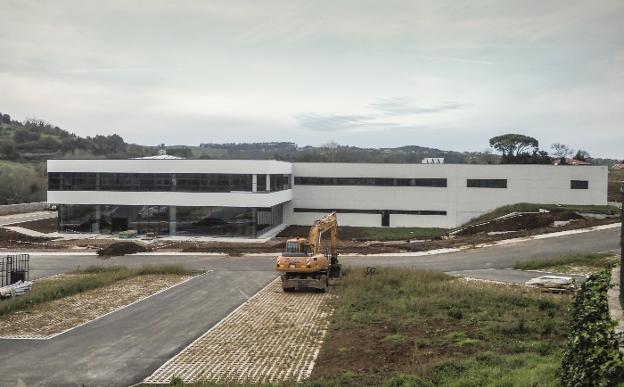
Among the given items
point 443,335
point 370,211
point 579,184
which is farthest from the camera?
point 370,211

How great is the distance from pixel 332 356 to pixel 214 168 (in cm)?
3786

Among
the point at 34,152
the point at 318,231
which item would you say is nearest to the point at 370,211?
the point at 318,231

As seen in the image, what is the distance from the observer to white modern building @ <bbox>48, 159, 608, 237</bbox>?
5178cm

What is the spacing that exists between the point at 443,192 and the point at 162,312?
41.9m

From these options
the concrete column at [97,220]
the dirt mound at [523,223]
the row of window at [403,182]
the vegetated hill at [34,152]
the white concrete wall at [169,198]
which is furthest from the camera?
the vegetated hill at [34,152]

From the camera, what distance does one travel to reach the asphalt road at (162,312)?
1566cm

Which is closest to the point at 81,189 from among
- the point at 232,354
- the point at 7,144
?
the point at 232,354

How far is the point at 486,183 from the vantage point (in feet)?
193

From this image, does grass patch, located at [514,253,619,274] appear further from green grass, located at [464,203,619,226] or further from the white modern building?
the white modern building

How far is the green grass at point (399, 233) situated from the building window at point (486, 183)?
6.06 metres

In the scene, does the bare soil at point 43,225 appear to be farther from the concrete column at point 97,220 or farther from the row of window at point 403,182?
the row of window at point 403,182

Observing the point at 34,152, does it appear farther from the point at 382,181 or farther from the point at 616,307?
the point at 616,307

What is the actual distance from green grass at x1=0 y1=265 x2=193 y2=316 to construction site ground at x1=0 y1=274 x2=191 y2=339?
342 millimetres

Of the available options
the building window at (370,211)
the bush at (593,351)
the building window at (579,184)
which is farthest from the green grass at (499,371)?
the building window at (579,184)
